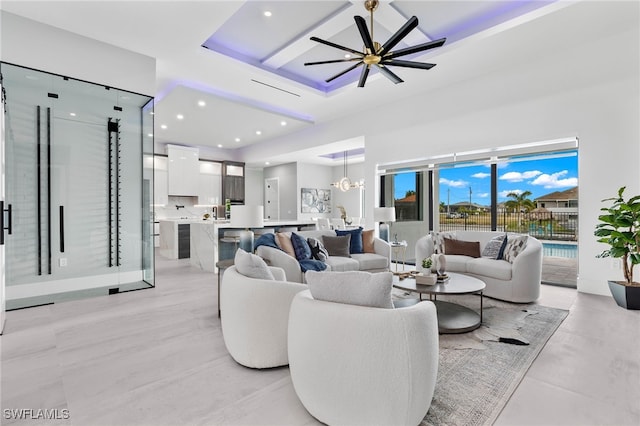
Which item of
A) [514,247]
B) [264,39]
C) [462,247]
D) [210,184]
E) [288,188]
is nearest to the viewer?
[514,247]

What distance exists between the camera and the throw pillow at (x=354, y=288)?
1.56 m

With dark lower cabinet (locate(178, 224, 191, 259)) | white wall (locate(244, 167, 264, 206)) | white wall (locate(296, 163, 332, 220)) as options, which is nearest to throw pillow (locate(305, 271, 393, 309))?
dark lower cabinet (locate(178, 224, 191, 259))

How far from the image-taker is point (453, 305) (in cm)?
347

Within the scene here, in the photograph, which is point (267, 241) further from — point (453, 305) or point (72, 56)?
point (72, 56)

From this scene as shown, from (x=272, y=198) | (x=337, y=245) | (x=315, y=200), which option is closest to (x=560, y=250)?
(x=337, y=245)

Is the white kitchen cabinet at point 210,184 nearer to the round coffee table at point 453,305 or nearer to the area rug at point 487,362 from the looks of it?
the round coffee table at point 453,305

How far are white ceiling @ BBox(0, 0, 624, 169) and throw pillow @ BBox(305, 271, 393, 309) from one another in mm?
3022

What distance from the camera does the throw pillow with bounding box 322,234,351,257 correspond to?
472 cm

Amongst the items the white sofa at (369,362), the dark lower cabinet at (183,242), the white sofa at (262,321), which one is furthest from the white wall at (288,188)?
the white sofa at (369,362)

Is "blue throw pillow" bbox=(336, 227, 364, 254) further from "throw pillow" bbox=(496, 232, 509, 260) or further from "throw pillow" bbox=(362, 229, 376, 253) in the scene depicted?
"throw pillow" bbox=(496, 232, 509, 260)

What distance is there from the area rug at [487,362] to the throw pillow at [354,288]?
69 cm

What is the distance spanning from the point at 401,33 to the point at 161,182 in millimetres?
7670

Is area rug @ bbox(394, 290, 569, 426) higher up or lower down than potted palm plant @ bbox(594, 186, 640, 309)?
lower down

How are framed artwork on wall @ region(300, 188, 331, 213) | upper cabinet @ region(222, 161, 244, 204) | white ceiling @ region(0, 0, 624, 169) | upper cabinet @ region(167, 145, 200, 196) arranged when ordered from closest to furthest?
white ceiling @ region(0, 0, 624, 169), upper cabinet @ region(167, 145, 200, 196), upper cabinet @ region(222, 161, 244, 204), framed artwork on wall @ region(300, 188, 331, 213)
